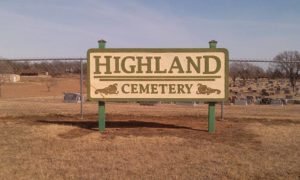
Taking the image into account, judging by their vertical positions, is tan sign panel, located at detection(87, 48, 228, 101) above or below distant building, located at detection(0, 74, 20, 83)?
below

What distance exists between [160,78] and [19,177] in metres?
5.08

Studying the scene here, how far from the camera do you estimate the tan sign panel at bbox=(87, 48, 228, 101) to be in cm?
943

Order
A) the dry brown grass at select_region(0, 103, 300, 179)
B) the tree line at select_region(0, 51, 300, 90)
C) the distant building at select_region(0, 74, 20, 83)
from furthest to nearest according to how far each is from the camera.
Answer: the distant building at select_region(0, 74, 20, 83), the tree line at select_region(0, 51, 300, 90), the dry brown grass at select_region(0, 103, 300, 179)

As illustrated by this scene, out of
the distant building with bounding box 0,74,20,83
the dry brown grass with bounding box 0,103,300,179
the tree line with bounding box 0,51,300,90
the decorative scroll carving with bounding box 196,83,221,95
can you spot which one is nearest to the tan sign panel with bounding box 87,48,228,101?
the decorative scroll carving with bounding box 196,83,221,95

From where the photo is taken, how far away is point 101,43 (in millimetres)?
9586

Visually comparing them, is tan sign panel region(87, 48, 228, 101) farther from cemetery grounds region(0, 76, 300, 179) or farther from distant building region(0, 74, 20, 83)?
distant building region(0, 74, 20, 83)

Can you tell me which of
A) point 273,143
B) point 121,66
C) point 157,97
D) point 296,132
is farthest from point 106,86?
point 296,132

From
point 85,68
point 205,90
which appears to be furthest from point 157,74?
point 85,68

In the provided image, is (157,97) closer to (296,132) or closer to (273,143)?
(273,143)

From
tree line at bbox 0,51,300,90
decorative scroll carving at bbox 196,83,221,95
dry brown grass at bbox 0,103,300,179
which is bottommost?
→ dry brown grass at bbox 0,103,300,179

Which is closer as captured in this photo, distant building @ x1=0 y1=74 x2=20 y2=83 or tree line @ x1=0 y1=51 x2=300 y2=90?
tree line @ x1=0 y1=51 x2=300 y2=90

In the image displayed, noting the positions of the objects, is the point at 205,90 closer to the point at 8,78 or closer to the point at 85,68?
the point at 85,68

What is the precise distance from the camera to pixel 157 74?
9531 millimetres

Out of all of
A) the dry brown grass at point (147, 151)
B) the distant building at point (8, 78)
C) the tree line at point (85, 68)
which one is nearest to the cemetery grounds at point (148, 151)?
the dry brown grass at point (147, 151)
